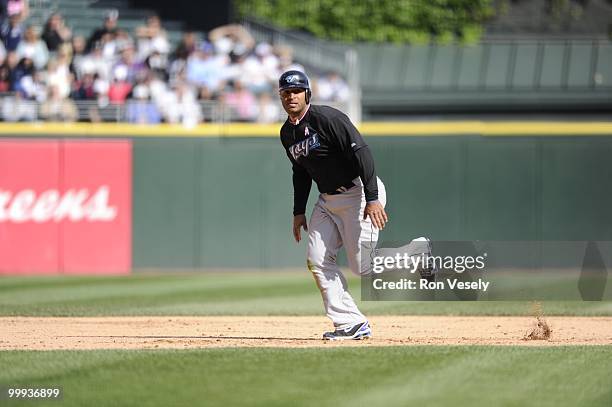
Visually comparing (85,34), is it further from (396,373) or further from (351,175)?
(396,373)

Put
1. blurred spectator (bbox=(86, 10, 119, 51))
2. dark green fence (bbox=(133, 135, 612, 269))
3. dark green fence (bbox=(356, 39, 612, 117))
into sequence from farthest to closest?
1. dark green fence (bbox=(356, 39, 612, 117))
2. blurred spectator (bbox=(86, 10, 119, 51))
3. dark green fence (bbox=(133, 135, 612, 269))

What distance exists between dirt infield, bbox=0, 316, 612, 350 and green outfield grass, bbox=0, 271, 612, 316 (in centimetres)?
80

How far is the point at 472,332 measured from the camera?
9.75 meters

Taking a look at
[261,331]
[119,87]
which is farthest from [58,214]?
[261,331]

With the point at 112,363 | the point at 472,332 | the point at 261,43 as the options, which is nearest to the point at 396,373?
the point at 112,363

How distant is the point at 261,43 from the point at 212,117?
120 inches

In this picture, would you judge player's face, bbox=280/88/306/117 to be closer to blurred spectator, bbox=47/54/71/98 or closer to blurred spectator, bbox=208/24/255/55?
blurred spectator, bbox=47/54/71/98

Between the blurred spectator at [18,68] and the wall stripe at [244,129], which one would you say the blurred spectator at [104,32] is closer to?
the blurred spectator at [18,68]

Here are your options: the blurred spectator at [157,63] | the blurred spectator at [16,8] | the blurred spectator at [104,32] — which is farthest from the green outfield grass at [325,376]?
the blurred spectator at [16,8]

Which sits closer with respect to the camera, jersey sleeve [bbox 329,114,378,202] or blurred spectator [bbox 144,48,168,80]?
jersey sleeve [bbox 329,114,378,202]

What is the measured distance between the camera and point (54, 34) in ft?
64.1

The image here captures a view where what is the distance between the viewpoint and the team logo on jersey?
8.33 m

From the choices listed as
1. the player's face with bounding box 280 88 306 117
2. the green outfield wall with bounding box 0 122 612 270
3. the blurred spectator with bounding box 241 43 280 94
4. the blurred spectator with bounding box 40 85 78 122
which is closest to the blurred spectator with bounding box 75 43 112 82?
the blurred spectator with bounding box 40 85 78 122

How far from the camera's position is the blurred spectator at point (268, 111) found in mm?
18141
